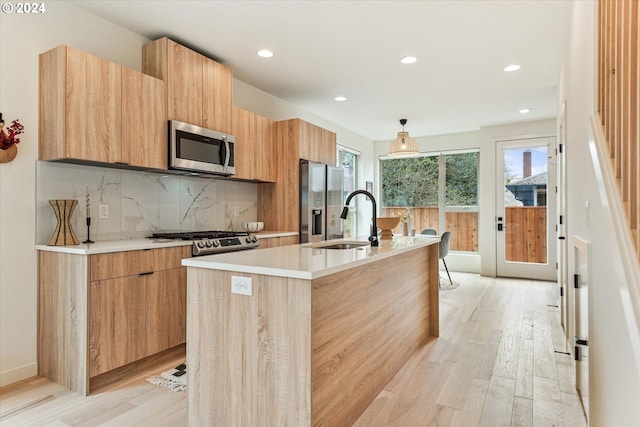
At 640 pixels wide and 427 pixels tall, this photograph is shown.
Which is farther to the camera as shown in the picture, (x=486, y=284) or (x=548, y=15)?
(x=486, y=284)

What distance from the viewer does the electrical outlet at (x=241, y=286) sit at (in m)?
1.69

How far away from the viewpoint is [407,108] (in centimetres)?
545

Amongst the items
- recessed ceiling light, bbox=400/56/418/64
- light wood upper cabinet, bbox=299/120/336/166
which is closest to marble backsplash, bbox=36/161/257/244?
light wood upper cabinet, bbox=299/120/336/166

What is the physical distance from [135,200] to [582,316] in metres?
3.34

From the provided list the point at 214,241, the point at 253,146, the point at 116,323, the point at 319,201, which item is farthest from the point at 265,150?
the point at 116,323

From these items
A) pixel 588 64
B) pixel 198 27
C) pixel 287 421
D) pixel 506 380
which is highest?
pixel 198 27

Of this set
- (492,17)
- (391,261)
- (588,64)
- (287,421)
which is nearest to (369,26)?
(492,17)

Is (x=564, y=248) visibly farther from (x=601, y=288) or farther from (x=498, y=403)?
(x=601, y=288)

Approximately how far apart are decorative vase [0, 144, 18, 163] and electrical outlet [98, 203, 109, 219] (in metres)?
0.65

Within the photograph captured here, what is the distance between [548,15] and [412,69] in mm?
1325

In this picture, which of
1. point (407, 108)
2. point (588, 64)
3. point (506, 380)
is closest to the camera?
point (588, 64)

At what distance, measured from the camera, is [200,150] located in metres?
3.32

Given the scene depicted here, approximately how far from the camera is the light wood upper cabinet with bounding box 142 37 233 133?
3.09 meters

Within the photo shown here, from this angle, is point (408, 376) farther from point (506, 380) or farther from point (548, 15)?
point (548, 15)
